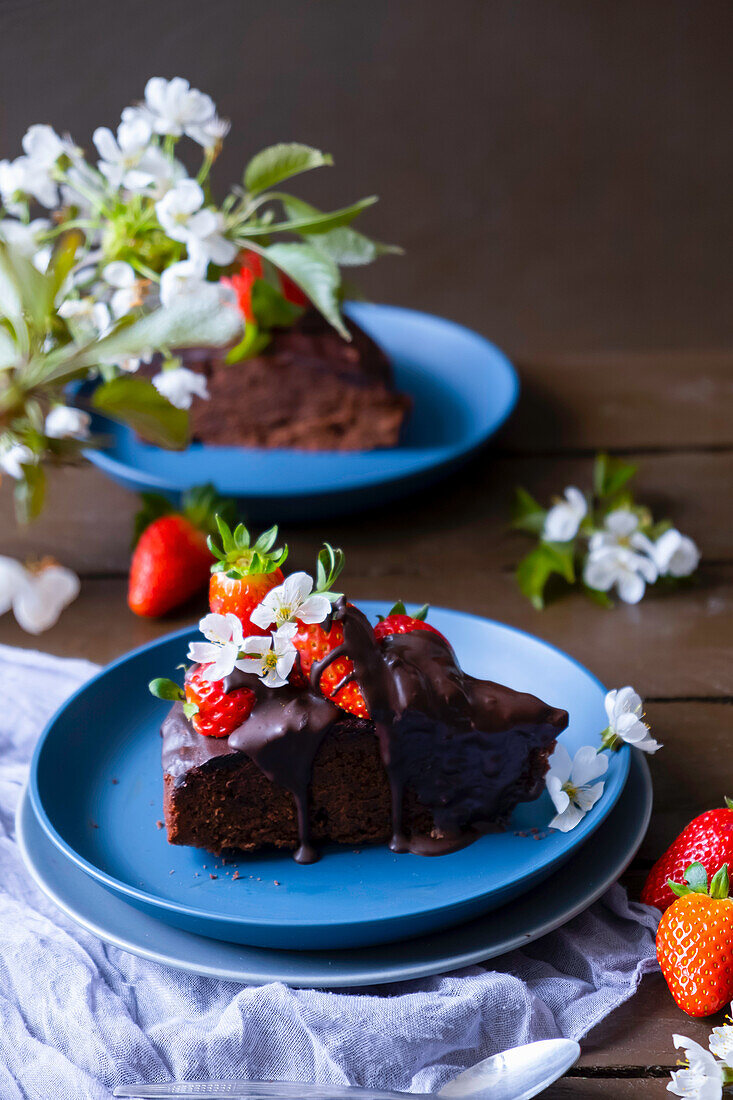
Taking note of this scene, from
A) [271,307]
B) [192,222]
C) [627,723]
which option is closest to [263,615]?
[627,723]

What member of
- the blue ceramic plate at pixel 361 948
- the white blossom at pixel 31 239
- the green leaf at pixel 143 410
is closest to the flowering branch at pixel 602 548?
the blue ceramic plate at pixel 361 948

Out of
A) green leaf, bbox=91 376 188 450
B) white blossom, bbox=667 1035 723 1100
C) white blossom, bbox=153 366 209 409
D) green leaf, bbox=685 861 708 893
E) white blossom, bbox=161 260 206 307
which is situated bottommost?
white blossom, bbox=667 1035 723 1100

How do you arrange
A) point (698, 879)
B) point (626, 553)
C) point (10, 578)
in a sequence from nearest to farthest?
1. point (10, 578)
2. point (698, 879)
3. point (626, 553)

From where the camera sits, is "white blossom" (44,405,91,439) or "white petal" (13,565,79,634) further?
"white blossom" (44,405,91,439)

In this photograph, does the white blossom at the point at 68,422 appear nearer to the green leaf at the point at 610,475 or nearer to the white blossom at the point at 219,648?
the white blossom at the point at 219,648

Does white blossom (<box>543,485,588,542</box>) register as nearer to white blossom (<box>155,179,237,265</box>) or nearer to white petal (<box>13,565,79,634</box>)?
white blossom (<box>155,179,237,265</box>)

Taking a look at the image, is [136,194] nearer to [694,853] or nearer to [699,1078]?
[694,853]

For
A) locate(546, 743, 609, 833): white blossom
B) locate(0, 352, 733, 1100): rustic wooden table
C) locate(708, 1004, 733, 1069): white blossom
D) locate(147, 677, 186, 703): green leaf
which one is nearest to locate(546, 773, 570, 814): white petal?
locate(546, 743, 609, 833): white blossom

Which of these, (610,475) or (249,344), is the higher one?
(249,344)
